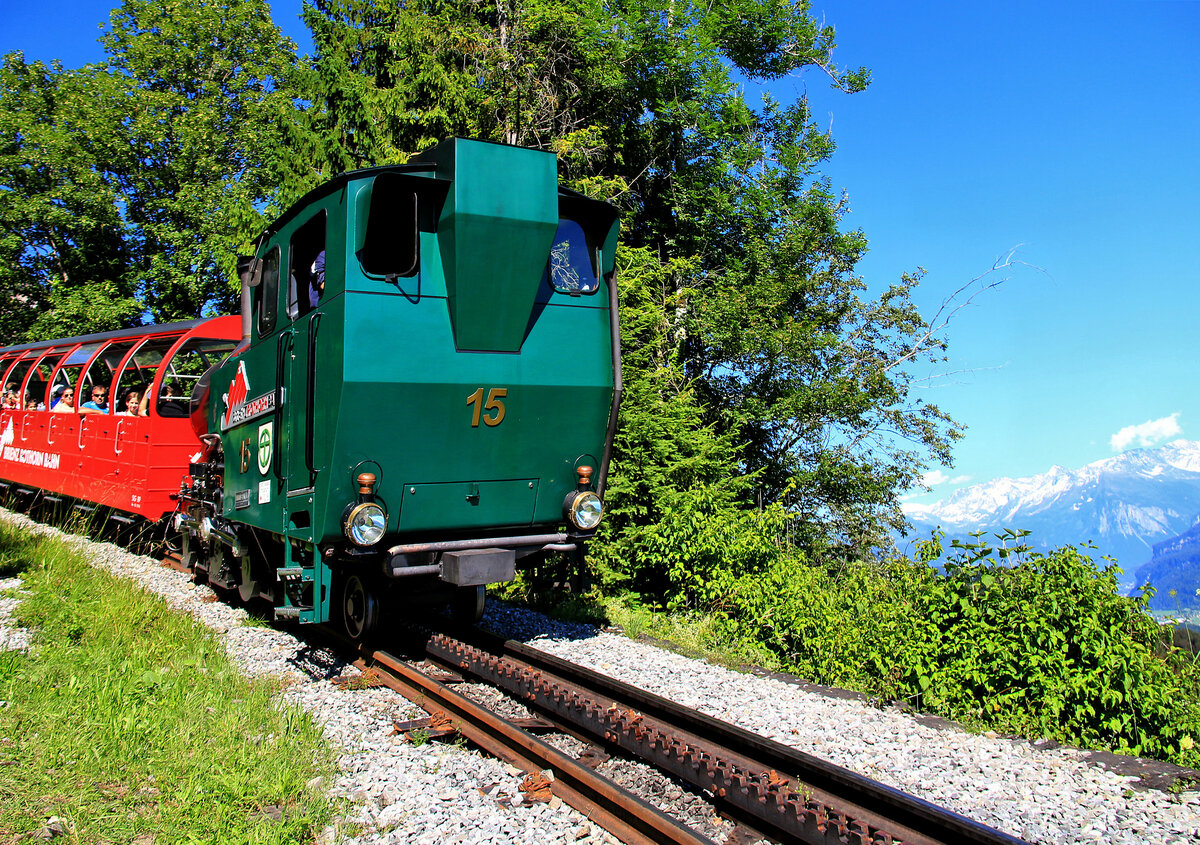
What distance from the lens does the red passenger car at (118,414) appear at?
1082 cm

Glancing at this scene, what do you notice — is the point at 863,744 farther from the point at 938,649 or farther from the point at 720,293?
the point at 720,293

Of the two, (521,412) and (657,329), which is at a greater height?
(657,329)

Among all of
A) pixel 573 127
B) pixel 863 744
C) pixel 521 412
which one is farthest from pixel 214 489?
pixel 573 127

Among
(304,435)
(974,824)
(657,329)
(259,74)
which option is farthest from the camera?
(259,74)

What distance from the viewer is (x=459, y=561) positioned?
5.86m

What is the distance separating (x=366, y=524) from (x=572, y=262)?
2.62 metres

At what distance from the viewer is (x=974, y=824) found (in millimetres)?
3428

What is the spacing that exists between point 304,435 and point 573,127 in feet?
46.4

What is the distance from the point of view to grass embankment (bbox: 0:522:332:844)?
12.3 feet

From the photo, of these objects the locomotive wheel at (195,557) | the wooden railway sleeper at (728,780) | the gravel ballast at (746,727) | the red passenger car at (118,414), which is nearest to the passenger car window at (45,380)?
the red passenger car at (118,414)

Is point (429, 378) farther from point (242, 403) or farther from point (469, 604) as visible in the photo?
point (242, 403)

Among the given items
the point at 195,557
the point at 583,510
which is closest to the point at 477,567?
the point at 583,510

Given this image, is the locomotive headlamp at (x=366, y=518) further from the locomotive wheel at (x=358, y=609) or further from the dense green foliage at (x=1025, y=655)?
the dense green foliage at (x=1025, y=655)

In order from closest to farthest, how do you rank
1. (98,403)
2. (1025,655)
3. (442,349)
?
(442,349), (1025,655), (98,403)
